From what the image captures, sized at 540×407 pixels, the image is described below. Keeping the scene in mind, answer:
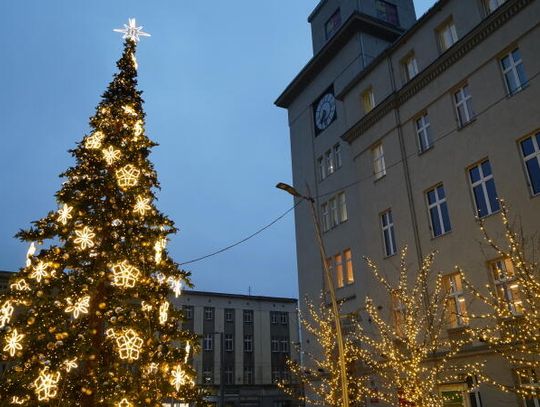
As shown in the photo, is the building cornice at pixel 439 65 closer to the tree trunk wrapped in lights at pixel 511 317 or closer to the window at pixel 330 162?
the window at pixel 330 162

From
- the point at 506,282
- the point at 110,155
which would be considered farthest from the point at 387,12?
the point at 110,155

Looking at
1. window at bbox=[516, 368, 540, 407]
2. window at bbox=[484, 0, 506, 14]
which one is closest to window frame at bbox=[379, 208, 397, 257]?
window at bbox=[516, 368, 540, 407]

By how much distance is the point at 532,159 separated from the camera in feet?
51.2

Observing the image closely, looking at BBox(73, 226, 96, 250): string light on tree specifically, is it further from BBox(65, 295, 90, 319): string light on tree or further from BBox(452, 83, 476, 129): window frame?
BBox(452, 83, 476, 129): window frame

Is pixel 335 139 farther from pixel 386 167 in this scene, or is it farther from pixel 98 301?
pixel 98 301

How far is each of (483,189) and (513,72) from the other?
4236mm

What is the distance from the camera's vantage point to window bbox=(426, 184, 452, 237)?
1875cm

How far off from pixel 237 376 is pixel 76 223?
4783cm

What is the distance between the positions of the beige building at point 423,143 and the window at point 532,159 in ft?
0.12

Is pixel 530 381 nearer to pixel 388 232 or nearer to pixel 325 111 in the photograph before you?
pixel 388 232

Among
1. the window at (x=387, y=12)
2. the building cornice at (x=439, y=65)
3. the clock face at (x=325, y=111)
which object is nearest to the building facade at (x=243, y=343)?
the clock face at (x=325, y=111)

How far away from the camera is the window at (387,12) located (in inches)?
1204

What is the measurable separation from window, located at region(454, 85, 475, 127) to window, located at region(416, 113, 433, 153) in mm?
1584

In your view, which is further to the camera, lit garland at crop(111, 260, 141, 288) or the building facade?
the building facade
